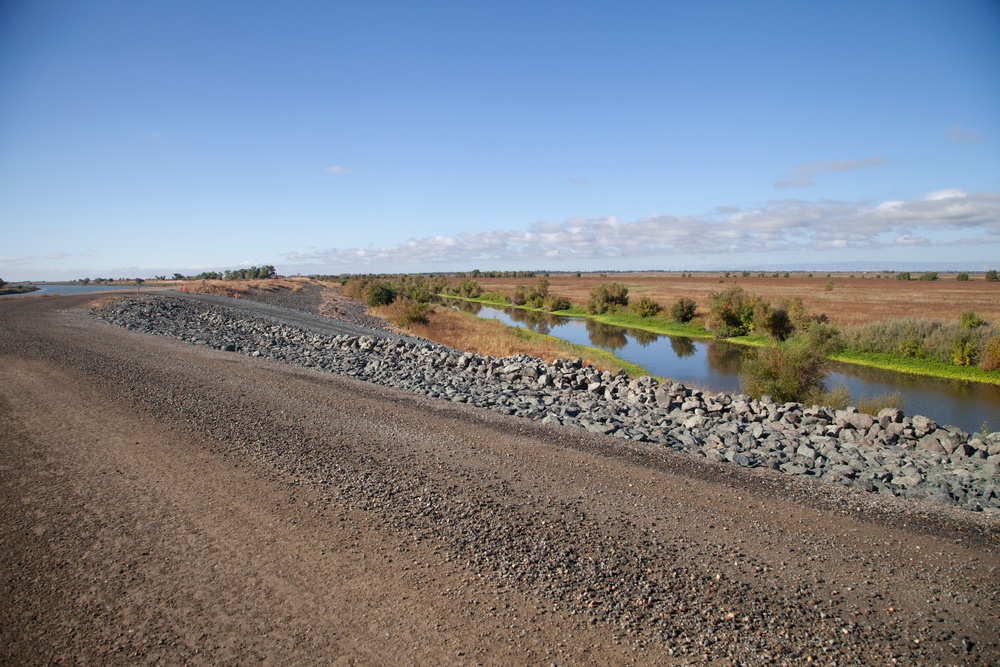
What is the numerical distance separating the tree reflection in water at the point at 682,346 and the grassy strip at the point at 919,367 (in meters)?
8.33

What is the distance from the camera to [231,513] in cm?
616

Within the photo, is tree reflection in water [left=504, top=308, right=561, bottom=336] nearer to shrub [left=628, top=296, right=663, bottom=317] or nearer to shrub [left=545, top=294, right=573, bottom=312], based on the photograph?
shrub [left=545, top=294, right=573, bottom=312]

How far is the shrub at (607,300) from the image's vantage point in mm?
58906

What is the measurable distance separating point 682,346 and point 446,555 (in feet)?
119

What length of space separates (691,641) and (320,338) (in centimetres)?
2052

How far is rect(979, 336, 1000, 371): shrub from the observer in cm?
2555

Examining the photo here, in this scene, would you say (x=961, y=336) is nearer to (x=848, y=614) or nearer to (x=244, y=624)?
(x=848, y=614)

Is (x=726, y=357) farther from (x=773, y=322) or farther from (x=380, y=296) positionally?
(x=380, y=296)

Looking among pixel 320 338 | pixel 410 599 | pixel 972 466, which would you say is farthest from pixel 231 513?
pixel 320 338

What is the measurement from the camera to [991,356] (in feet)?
84.4

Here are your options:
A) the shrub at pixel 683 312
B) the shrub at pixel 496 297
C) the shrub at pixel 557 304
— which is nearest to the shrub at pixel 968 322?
the shrub at pixel 683 312

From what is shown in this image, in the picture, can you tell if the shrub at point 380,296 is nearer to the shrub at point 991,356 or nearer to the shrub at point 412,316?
the shrub at point 412,316

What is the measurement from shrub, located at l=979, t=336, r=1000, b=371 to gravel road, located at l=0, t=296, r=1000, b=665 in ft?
85.6

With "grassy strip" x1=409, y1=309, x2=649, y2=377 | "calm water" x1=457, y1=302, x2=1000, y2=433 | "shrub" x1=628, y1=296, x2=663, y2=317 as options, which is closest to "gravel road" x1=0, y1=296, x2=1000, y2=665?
Answer: "calm water" x1=457, y1=302, x2=1000, y2=433
